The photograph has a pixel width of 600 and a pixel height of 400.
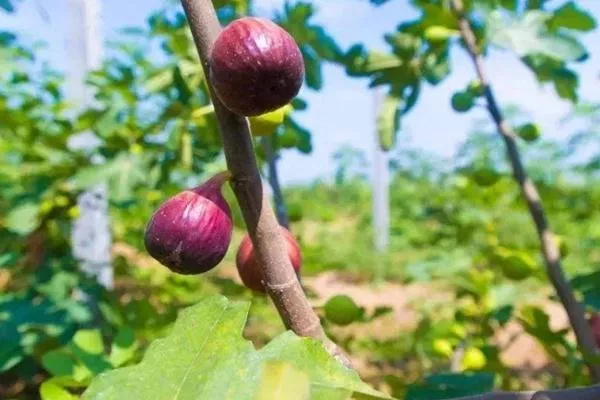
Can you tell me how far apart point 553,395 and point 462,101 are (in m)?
0.98

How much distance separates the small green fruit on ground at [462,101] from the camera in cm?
143

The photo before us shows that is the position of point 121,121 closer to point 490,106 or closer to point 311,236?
point 490,106

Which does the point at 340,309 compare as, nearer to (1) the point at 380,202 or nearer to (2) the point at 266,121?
(2) the point at 266,121

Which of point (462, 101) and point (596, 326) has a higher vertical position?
point (462, 101)

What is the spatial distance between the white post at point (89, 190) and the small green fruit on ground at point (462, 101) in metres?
1.02

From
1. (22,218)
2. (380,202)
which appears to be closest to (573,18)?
(22,218)

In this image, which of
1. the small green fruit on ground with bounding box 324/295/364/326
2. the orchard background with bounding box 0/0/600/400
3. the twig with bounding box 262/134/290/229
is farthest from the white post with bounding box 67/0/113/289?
the small green fruit on ground with bounding box 324/295/364/326

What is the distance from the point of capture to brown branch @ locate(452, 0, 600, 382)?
1114 mm

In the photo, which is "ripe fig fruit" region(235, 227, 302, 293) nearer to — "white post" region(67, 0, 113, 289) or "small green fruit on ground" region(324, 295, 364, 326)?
"small green fruit on ground" region(324, 295, 364, 326)

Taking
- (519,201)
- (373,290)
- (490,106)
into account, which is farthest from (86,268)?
(373,290)

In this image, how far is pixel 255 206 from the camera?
2.03 feet

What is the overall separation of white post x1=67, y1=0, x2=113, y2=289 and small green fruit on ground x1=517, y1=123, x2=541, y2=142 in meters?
1.10

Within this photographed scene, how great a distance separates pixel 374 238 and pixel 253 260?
29.7 feet

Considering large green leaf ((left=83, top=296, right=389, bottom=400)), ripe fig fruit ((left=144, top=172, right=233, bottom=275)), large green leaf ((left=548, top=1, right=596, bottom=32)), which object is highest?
large green leaf ((left=83, top=296, right=389, bottom=400))
